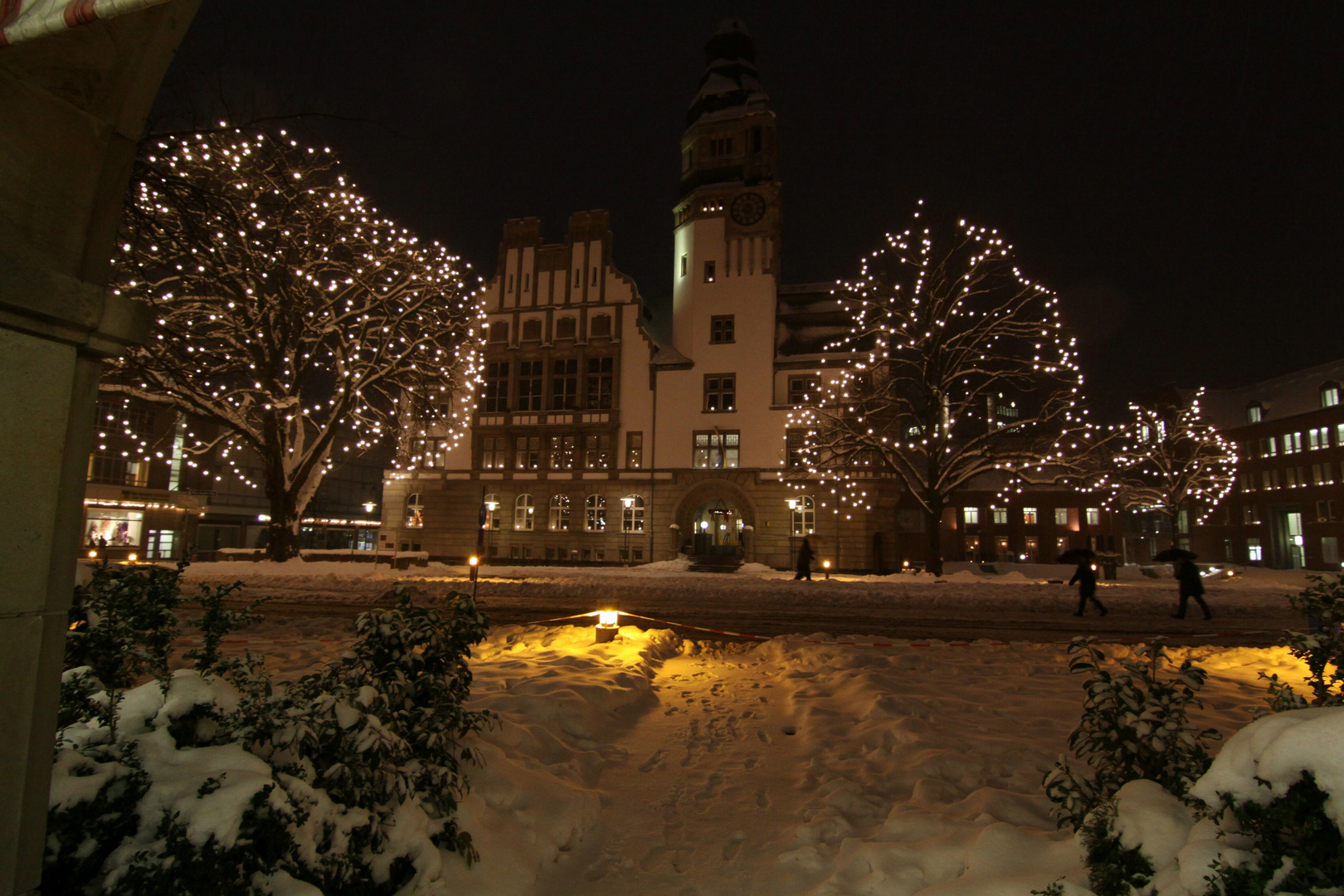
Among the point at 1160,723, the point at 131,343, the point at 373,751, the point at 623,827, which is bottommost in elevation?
the point at 623,827

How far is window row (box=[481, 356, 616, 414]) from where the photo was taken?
3944 cm

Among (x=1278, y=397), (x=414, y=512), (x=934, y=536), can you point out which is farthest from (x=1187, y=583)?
(x=1278, y=397)

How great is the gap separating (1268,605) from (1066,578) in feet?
33.5

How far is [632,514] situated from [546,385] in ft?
31.4

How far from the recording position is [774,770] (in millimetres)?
6359

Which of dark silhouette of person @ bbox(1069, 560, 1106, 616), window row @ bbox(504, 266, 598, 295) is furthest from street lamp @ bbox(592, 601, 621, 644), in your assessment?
window row @ bbox(504, 266, 598, 295)

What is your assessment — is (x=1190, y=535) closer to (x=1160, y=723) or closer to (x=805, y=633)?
(x=805, y=633)

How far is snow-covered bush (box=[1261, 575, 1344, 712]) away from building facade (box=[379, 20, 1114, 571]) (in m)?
29.5

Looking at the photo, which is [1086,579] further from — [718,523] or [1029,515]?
[1029,515]

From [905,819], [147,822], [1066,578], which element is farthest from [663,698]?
[1066,578]

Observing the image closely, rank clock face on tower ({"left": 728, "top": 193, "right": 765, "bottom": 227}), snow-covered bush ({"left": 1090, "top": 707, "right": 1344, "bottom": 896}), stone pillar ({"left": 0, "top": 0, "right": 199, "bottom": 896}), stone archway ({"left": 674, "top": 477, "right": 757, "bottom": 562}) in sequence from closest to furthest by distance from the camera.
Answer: snow-covered bush ({"left": 1090, "top": 707, "right": 1344, "bottom": 896}) < stone pillar ({"left": 0, "top": 0, "right": 199, "bottom": 896}) < stone archway ({"left": 674, "top": 477, "right": 757, "bottom": 562}) < clock face on tower ({"left": 728, "top": 193, "right": 765, "bottom": 227})

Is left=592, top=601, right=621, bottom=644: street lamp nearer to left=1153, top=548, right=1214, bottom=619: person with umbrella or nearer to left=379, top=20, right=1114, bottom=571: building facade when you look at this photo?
left=1153, top=548, right=1214, bottom=619: person with umbrella

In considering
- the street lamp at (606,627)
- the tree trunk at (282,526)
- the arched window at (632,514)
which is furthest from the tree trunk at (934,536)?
the tree trunk at (282,526)

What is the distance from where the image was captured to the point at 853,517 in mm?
34594
